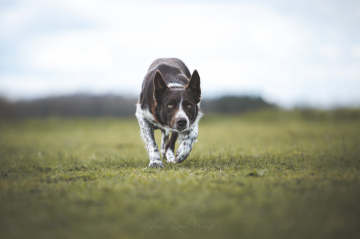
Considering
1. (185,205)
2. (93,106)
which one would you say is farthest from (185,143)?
(93,106)

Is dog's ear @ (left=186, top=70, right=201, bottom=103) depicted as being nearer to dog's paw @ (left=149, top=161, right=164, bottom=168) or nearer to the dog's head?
the dog's head

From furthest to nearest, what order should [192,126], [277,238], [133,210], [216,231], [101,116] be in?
1. [101,116]
2. [192,126]
3. [133,210]
4. [216,231]
5. [277,238]

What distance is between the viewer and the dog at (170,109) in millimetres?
5316

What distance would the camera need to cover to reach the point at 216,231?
239 cm

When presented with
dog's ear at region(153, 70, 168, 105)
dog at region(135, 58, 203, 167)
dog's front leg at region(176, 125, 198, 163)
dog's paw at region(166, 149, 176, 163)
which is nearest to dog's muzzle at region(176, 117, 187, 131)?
dog at region(135, 58, 203, 167)

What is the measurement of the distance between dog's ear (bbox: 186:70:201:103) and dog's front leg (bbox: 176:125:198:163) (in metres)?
0.67

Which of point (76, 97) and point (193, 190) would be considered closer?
point (193, 190)

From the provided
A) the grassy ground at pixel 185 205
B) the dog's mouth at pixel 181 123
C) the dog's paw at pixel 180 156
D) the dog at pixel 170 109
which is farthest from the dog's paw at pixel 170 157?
the grassy ground at pixel 185 205

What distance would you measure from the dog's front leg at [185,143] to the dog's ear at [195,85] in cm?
67

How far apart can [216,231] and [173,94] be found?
130 inches

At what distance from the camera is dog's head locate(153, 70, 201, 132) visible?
525 cm

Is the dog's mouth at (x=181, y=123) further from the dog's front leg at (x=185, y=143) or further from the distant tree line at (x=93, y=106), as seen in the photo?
the distant tree line at (x=93, y=106)

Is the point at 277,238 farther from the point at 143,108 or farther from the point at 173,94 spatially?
the point at 143,108

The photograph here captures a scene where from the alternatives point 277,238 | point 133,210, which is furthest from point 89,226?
point 277,238
